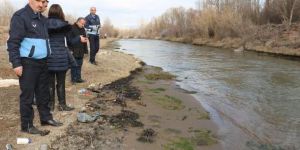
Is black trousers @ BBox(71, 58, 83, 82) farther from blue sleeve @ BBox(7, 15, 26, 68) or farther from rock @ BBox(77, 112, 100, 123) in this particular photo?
blue sleeve @ BBox(7, 15, 26, 68)

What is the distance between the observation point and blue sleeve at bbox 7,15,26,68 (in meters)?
5.77

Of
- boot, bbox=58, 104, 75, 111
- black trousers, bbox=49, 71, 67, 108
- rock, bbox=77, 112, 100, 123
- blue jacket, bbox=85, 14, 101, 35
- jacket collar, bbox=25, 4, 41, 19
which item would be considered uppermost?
blue jacket, bbox=85, 14, 101, 35

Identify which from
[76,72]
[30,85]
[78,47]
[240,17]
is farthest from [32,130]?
[240,17]

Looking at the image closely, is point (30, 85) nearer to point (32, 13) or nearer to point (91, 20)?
point (32, 13)

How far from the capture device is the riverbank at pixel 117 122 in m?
6.30

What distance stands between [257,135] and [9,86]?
582 centimetres

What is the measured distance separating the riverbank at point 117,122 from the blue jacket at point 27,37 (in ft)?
4.04

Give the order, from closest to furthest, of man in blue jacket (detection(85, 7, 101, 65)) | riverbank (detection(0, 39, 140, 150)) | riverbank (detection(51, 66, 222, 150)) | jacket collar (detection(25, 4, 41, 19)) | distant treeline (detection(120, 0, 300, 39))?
jacket collar (detection(25, 4, 41, 19)), riverbank (detection(0, 39, 140, 150)), riverbank (detection(51, 66, 222, 150)), man in blue jacket (detection(85, 7, 101, 65)), distant treeline (detection(120, 0, 300, 39))

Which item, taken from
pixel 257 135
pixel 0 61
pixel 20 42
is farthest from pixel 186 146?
pixel 0 61

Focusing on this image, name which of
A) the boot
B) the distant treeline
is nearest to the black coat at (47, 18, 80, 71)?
the boot

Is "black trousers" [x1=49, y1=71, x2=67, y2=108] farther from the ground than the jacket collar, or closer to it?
closer to it

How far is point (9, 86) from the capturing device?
9.82 metres

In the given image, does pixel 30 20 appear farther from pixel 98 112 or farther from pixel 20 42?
pixel 98 112

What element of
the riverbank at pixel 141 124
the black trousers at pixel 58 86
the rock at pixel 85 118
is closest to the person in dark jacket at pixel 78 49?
the riverbank at pixel 141 124
